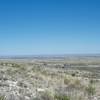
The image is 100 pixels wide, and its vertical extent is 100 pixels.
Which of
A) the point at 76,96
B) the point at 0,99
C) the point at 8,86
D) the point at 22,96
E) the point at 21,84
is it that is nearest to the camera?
the point at 0,99

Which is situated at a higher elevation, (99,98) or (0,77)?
(0,77)

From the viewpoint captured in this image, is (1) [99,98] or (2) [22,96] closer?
(2) [22,96]

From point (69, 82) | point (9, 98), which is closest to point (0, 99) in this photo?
point (9, 98)

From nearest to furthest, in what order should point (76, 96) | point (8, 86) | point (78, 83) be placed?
point (76, 96), point (8, 86), point (78, 83)

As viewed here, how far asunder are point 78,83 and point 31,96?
20.5 ft

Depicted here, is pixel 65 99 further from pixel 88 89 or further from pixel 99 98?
pixel 88 89

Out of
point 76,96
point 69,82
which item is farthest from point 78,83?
point 76,96

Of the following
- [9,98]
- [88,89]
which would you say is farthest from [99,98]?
[9,98]

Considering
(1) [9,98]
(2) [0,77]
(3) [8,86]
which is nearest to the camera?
(1) [9,98]

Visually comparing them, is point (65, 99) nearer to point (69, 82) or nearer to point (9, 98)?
→ point (9, 98)

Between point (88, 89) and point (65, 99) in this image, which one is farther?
point (88, 89)

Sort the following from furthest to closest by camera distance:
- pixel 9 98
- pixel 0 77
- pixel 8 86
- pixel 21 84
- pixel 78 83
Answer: pixel 78 83
pixel 0 77
pixel 21 84
pixel 8 86
pixel 9 98

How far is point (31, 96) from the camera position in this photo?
821 centimetres

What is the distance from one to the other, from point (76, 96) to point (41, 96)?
4.57 feet
